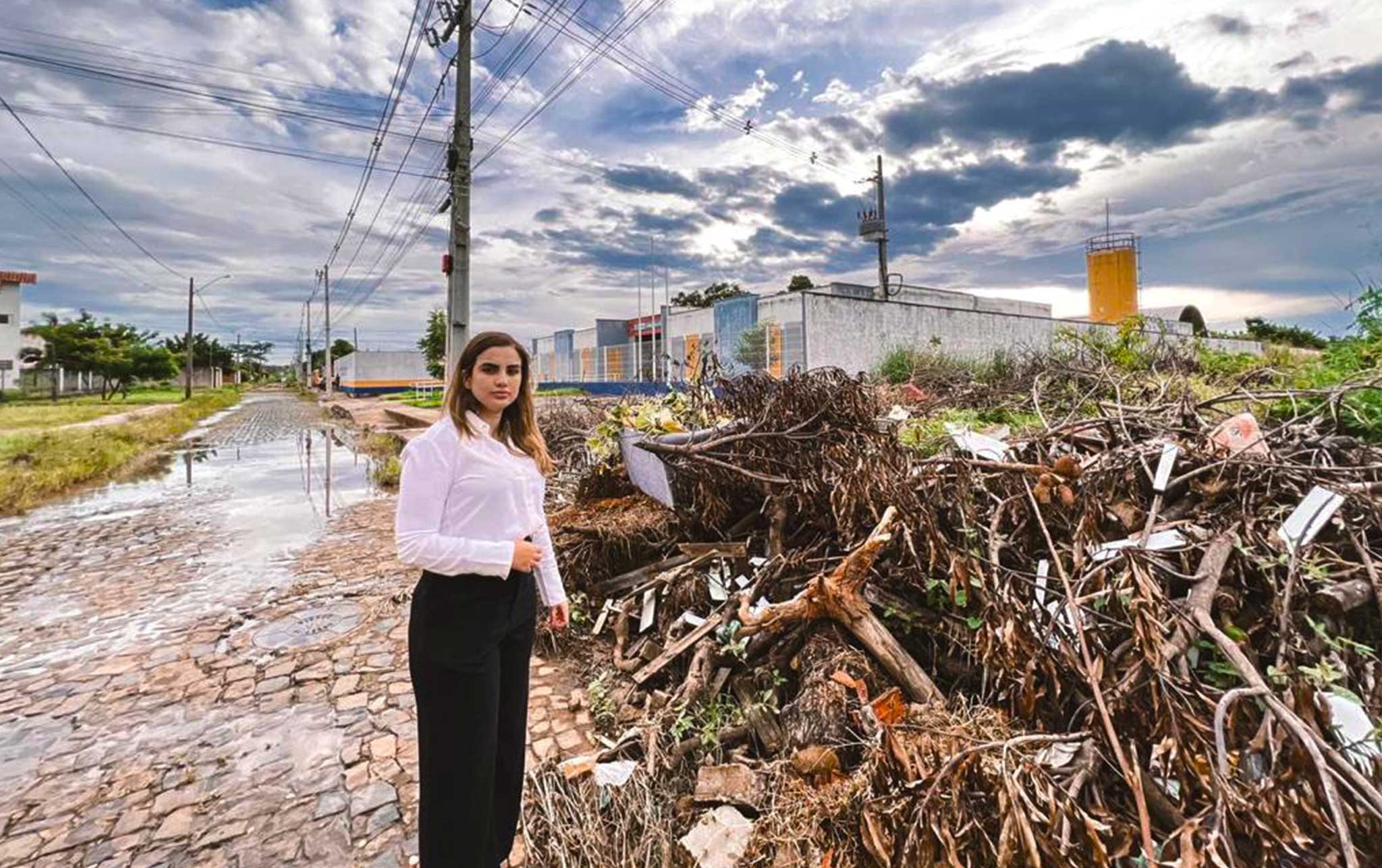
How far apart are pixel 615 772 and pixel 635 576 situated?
149 cm

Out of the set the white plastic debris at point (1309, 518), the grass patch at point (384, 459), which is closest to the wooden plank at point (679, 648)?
the white plastic debris at point (1309, 518)

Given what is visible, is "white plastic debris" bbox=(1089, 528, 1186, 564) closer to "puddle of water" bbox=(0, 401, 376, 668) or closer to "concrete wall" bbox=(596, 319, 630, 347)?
"puddle of water" bbox=(0, 401, 376, 668)

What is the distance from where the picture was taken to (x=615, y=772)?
7.29 ft

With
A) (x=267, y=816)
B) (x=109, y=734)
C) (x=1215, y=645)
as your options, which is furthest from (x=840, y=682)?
(x=109, y=734)

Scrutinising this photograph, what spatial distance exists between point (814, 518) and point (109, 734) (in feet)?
11.3

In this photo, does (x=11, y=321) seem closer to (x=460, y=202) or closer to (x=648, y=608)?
(x=460, y=202)

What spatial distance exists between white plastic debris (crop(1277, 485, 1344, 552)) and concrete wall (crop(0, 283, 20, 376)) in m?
47.2

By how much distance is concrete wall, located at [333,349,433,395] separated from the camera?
182 feet

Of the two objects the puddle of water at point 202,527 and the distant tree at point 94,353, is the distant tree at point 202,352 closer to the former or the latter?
the distant tree at point 94,353

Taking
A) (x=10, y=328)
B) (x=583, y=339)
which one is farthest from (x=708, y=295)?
(x=10, y=328)

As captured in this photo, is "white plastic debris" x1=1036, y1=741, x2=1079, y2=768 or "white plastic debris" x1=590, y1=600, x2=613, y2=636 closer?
"white plastic debris" x1=1036, y1=741, x2=1079, y2=768

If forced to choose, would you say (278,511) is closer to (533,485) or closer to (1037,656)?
(533,485)

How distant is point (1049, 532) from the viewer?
8.39 ft

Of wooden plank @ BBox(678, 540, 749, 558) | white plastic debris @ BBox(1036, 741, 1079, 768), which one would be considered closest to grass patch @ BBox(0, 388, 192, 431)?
wooden plank @ BBox(678, 540, 749, 558)
